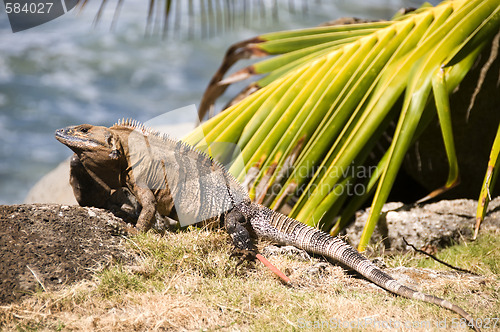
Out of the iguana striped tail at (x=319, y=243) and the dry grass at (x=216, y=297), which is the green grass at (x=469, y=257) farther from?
the iguana striped tail at (x=319, y=243)

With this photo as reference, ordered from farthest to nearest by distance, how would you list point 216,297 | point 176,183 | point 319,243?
point 176,183 → point 319,243 → point 216,297

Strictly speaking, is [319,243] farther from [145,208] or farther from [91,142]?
[91,142]

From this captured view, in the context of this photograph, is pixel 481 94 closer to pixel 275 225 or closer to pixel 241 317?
pixel 275 225

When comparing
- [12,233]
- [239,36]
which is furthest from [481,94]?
[239,36]

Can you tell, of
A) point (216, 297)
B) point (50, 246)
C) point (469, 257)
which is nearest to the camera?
point (216, 297)

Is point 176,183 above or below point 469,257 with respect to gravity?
above

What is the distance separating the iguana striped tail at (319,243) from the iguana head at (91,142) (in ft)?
3.68

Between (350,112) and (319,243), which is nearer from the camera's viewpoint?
(319,243)

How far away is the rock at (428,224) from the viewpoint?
4012 mm

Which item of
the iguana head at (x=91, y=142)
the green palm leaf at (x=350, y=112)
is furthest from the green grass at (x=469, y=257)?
the iguana head at (x=91, y=142)

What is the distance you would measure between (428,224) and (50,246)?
10.1 ft

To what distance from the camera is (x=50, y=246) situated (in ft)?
9.27

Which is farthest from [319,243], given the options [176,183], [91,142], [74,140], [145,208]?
[74,140]

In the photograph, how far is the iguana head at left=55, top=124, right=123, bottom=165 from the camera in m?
3.22
